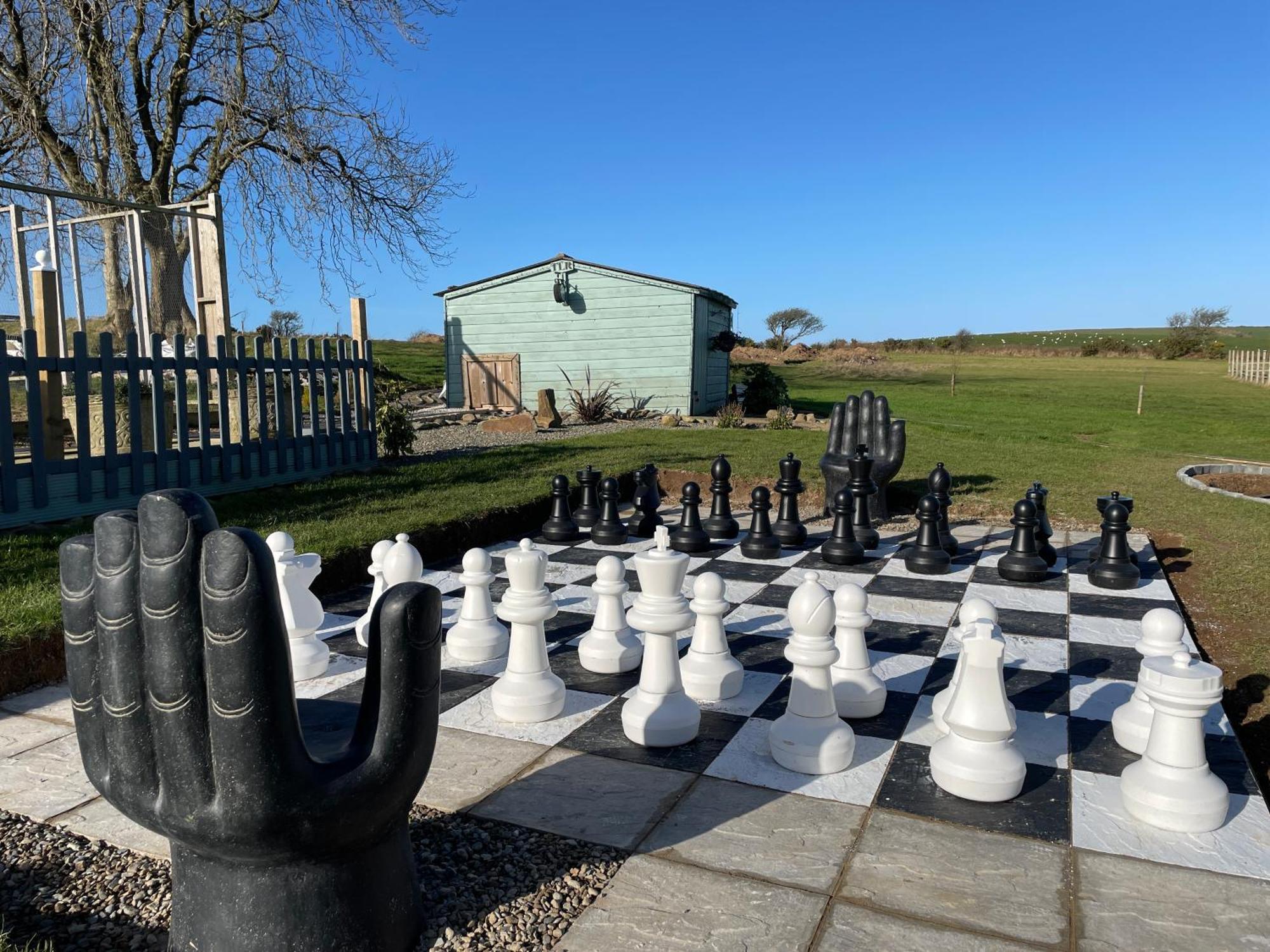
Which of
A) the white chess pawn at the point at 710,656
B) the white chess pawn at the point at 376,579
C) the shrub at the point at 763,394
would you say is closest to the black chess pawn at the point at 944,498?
the white chess pawn at the point at 710,656

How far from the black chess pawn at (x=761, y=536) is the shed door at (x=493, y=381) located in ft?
42.8

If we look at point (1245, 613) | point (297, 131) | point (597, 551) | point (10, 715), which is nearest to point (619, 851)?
point (10, 715)

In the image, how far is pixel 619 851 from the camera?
201cm

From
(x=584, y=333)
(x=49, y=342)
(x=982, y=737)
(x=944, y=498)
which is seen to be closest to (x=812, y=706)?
(x=982, y=737)

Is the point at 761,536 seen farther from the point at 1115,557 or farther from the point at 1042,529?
the point at 1115,557

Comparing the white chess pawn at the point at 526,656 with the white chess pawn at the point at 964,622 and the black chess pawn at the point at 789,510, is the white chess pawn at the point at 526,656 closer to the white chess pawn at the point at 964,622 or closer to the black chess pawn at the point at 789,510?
the white chess pawn at the point at 964,622

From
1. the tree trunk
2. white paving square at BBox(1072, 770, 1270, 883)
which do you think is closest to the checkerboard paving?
white paving square at BBox(1072, 770, 1270, 883)

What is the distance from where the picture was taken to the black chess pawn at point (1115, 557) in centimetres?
439

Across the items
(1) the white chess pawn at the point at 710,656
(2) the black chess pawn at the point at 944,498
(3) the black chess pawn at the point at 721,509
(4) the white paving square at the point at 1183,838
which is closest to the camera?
(4) the white paving square at the point at 1183,838

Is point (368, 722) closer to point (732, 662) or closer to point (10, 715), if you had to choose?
point (732, 662)

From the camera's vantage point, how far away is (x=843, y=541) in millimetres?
4980

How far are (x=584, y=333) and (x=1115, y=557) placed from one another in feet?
45.6

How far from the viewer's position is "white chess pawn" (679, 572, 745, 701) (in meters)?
2.95

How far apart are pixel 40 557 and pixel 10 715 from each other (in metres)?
1.95
